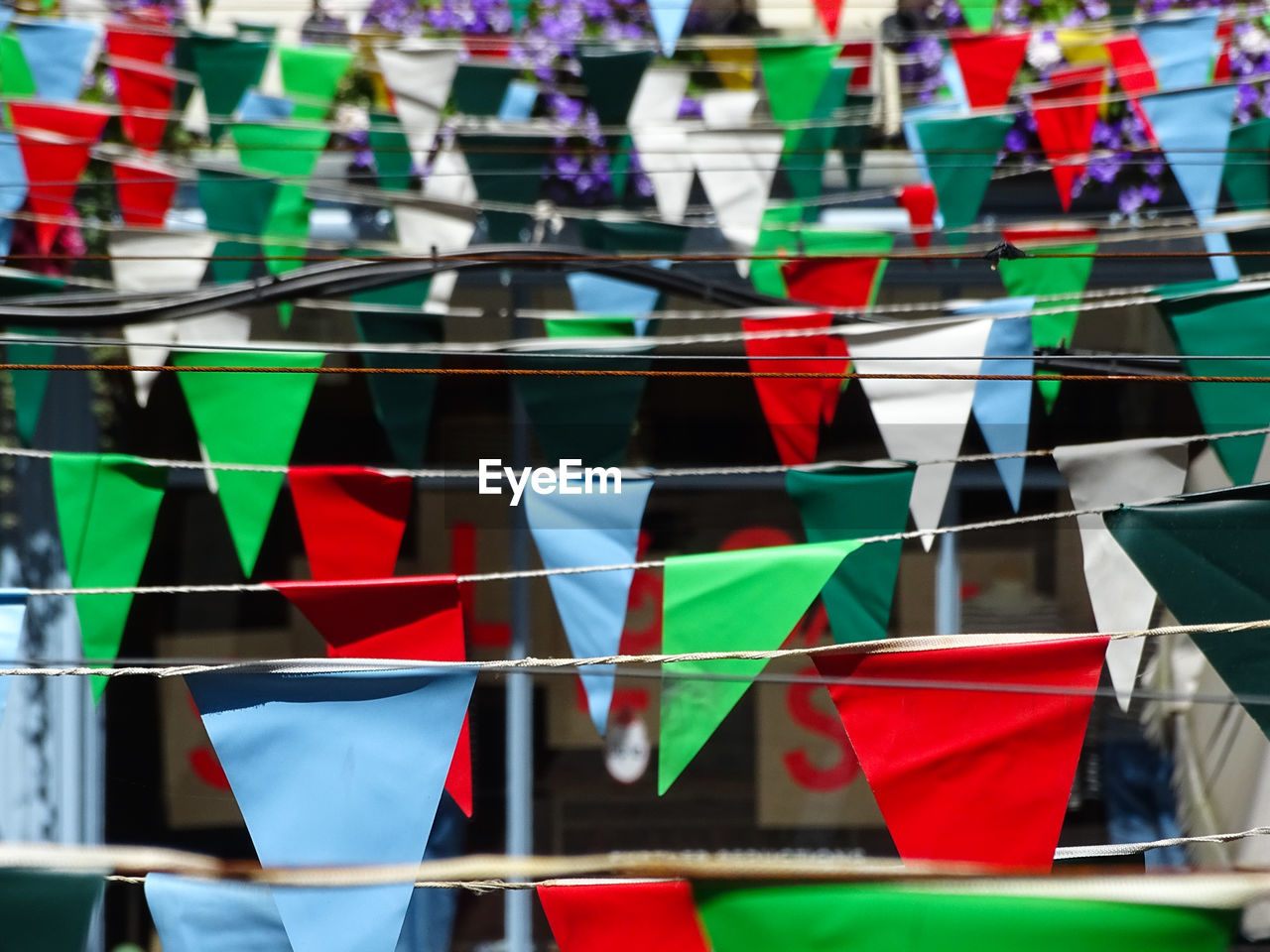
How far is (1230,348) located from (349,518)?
2.57 m

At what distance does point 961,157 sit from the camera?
4.34m

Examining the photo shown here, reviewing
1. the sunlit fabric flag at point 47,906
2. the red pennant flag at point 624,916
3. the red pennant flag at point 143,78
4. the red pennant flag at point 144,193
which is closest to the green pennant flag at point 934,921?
the red pennant flag at point 624,916


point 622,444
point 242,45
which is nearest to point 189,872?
point 622,444

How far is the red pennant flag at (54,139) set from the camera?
431 cm

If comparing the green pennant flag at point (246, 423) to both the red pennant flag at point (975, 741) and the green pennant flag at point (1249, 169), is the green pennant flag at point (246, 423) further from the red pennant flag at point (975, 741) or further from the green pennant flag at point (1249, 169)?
the green pennant flag at point (1249, 169)

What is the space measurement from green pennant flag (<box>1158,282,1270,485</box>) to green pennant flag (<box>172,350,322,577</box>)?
2.60 metres

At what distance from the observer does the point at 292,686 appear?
8.55 ft

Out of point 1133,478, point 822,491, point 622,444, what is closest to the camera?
point 1133,478

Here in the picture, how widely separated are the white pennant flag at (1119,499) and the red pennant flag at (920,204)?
61.1 inches

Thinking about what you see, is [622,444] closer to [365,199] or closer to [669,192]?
[669,192]

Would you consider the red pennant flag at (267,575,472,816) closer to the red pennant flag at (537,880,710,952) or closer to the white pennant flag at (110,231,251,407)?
the red pennant flag at (537,880,710,952)

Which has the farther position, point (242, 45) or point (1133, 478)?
point (242, 45)

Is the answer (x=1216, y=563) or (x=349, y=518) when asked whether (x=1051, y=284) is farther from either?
(x=349, y=518)

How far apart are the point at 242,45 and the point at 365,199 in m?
0.70
